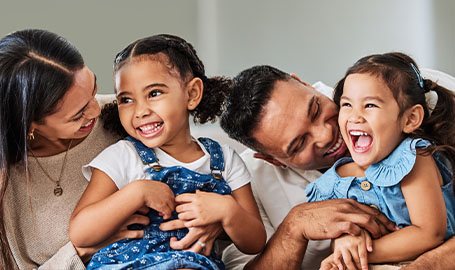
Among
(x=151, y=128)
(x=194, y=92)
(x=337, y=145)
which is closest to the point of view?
(x=151, y=128)

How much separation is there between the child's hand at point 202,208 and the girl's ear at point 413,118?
57cm

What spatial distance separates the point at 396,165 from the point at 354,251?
0.27 m

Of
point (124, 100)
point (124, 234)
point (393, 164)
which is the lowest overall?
point (124, 234)

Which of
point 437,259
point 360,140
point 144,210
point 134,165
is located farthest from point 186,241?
point 437,259

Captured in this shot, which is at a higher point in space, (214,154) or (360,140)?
(360,140)

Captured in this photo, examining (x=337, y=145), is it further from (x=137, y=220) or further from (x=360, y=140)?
(x=137, y=220)

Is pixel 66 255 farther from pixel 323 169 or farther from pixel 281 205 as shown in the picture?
pixel 323 169

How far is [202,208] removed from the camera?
1762 millimetres

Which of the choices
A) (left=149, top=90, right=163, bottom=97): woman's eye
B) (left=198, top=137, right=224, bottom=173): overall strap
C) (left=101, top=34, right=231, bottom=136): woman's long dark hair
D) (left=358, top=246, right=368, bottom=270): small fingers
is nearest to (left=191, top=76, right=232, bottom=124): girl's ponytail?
(left=101, top=34, right=231, bottom=136): woman's long dark hair

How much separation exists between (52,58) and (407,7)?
3387mm

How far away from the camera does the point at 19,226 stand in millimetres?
1878

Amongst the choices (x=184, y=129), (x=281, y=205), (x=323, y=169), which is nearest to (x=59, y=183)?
(x=184, y=129)

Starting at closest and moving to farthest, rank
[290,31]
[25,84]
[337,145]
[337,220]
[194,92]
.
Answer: [25,84] → [337,220] → [194,92] → [337,145] → [290,31]

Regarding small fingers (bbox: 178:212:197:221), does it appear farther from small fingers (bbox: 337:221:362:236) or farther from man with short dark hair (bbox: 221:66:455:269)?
small fingers (bbox: 337:221:362:236)
